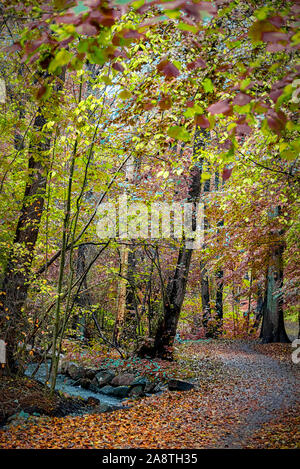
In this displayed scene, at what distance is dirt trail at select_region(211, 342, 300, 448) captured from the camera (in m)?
4.16

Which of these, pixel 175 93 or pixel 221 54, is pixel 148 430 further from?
pixel 221 54

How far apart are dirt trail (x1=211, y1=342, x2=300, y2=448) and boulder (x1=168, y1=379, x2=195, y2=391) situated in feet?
2.76

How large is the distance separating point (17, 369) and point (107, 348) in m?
3.96

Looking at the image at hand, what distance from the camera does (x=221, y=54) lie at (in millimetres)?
3773

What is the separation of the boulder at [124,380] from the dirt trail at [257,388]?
1.97 m

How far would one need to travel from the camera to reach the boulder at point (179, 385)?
6.30m

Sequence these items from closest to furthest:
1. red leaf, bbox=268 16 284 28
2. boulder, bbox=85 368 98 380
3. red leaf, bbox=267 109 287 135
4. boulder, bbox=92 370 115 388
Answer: red leaf, bbox=268 16 284 28, red leaf, bbox=267 109 287 135, boulder, bbox=92 370 115 388, boulder, bbox=85 368 98 380

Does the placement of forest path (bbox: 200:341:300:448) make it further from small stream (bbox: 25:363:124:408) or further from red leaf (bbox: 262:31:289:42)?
red leaf (bbox: 262:31:289:42)

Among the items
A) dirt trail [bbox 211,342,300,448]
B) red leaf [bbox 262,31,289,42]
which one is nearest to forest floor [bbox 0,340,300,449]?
dirt trail [bbox 211,342,300,448]

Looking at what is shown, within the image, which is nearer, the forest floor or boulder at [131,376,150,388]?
the forest floor

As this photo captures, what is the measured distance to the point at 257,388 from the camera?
20.2 ft

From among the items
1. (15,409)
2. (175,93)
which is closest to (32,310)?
(15,409)

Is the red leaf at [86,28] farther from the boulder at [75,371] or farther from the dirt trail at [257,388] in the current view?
the boulder at [75,371]

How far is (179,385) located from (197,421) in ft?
6.03
